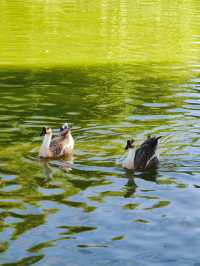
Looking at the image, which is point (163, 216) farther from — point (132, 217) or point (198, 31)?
point (198, 31)

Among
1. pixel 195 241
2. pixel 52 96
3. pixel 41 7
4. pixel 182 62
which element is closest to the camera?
pixel 195 241

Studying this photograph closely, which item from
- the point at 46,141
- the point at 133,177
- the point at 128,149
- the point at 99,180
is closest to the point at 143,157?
the point at 128,149

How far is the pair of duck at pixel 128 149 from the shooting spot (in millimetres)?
13719

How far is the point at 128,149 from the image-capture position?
13828 millimetres

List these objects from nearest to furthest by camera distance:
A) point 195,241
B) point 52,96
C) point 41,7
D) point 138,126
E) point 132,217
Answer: point 195,241
point 132,217
point 138,126
point 52,96
point 41,7

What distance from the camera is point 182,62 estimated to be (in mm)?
26141

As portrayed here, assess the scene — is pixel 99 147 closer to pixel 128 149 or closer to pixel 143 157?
pixel 128 149

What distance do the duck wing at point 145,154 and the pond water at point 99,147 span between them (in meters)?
0.24

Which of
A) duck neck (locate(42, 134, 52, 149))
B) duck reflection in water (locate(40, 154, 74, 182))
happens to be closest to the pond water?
duck reflection in water (locate(40, 154, 74, 182))

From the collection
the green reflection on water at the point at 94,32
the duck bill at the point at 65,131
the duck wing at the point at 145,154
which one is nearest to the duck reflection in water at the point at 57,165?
the duck bill at the point at 65,131

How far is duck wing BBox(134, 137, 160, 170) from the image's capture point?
13.8 m

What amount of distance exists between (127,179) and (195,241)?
308cm

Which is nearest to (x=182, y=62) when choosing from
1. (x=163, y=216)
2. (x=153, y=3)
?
(x=163, y=216)

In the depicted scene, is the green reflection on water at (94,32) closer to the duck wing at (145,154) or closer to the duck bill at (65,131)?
the duck bill at (65,131)
